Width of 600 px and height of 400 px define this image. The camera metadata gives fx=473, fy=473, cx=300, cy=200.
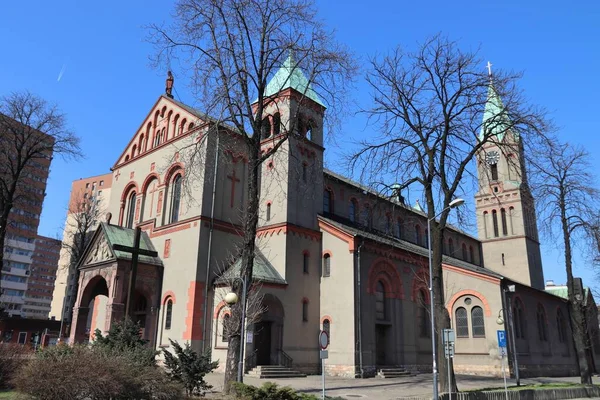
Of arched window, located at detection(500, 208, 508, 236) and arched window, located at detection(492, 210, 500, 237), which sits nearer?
arched window, located at detection(500, 208, 508, 236)

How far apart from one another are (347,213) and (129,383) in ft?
86.5

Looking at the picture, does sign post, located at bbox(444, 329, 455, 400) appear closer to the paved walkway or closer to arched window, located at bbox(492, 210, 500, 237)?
the paved walkway

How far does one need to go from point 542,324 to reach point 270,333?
26.8 m

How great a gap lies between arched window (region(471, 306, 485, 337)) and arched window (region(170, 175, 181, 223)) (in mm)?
22242

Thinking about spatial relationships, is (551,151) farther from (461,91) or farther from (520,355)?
(520,355)

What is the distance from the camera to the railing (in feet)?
85.6

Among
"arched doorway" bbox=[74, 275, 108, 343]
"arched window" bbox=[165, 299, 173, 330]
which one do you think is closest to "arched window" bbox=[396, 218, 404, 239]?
"arched window" bbox=[165, 299, 173, 330]

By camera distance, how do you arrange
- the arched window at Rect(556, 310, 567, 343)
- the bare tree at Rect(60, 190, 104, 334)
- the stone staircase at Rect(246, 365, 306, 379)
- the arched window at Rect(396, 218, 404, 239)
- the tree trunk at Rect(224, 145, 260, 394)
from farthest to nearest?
the bare tree at Rect(60, 190, 104, 334), the arched window at Rect(556, 310, 567, 343), the arched window at Rect(396, 218, 404, 239), the stone staircase at Rect(246, 365, 306, 379), the tree trunk at Rect(224, 145, 260, 394)

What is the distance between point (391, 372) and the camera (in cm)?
2827

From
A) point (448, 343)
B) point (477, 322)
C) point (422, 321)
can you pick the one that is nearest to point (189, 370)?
point (448, 343)

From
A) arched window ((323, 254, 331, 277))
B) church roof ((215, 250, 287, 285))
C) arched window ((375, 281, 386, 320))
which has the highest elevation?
arched window ((323, 254, 331, 277))

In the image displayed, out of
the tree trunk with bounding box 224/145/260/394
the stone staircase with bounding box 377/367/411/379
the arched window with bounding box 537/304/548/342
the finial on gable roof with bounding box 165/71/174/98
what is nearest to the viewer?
the tree trunk with bounding box 224/145/260/394

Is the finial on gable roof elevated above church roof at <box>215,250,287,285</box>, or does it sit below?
above

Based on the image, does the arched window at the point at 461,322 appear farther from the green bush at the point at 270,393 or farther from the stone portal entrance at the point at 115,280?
the green bush at the point at 270,393
